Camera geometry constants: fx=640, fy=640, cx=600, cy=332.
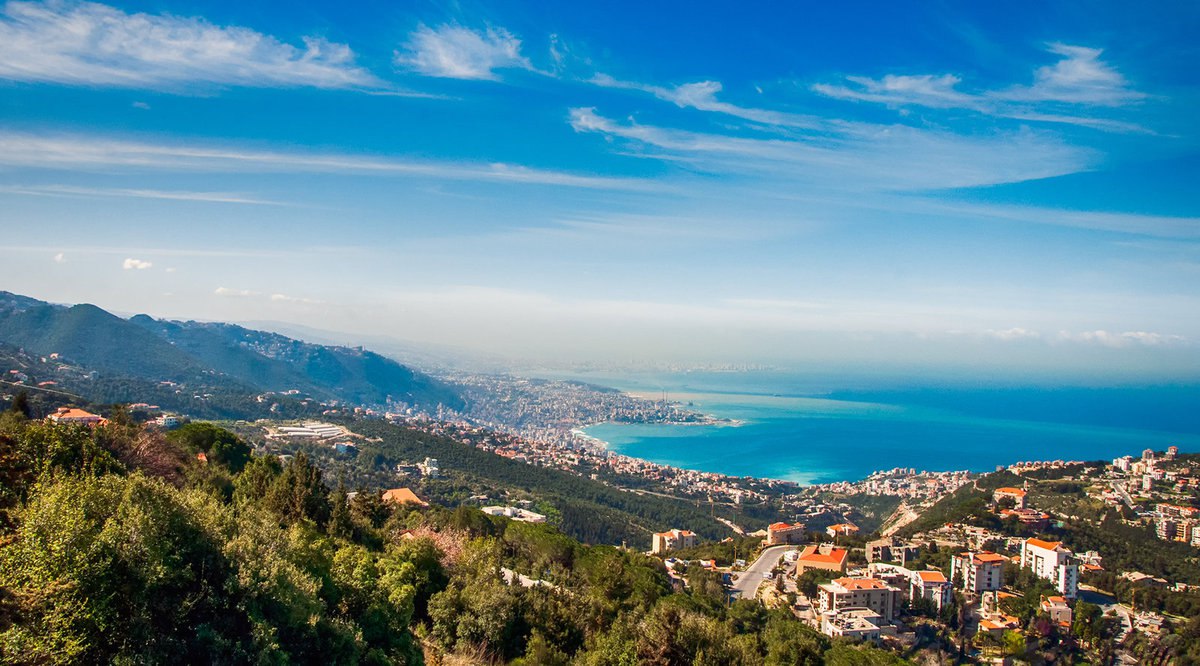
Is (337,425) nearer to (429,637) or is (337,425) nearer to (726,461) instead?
(726,461)

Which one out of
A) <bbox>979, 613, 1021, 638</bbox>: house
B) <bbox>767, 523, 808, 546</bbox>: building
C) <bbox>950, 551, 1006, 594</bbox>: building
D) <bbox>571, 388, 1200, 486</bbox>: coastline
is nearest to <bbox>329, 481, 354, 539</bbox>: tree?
<bbox>979, 613, 1021, 638</bbox>: house

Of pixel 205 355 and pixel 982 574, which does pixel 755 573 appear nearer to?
pixel 982 574

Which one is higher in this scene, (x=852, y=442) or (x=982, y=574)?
(x=982, y=574)

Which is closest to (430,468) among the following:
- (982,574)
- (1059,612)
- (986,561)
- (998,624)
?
(982,574)

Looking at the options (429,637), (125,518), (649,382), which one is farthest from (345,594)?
(649,382)

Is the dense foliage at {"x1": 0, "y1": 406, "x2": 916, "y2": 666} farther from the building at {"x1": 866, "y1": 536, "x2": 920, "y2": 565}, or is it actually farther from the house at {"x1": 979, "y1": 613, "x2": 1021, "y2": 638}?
the building at {"x1": 866, "y1": 536, "x2": 920, "y2": 565}
